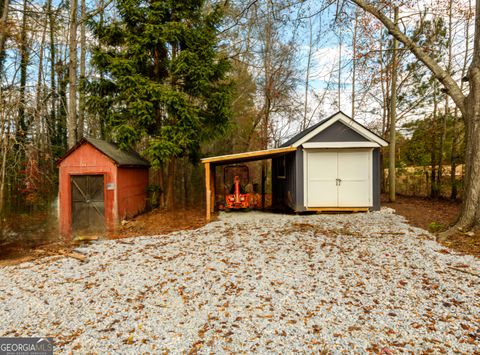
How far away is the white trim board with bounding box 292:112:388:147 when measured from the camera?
8.85 metres

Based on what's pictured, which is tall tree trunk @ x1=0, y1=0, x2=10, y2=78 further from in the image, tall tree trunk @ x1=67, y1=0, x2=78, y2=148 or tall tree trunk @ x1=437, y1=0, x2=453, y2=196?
tall tree trunk @ x1=437, y1=0, x2=453, y2=196

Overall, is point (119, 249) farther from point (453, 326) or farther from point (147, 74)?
point (147, 74)

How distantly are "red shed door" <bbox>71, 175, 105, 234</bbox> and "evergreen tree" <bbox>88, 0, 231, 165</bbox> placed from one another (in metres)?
1.79

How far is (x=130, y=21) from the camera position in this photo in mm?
9602

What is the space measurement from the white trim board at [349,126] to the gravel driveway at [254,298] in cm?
414

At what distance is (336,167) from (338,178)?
39 cm

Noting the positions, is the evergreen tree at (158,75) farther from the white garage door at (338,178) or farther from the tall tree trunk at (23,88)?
the white garage door at (338,178)

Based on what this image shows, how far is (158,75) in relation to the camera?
1058 centimetres

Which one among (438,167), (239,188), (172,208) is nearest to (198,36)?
(239,188)

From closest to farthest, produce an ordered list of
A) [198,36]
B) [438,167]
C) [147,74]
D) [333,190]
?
[333,190] < [198,36] < [147,74] < [438,167]

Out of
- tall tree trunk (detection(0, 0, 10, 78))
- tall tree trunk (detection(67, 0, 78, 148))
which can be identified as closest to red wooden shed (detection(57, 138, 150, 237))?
tall tree trunk (detection(67, 0, 78, 148))

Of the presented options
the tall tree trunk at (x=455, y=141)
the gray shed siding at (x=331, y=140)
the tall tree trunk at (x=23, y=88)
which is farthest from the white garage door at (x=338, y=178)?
the tall tree trunk at (x=23, y=88)

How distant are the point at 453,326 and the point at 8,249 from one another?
960 cm

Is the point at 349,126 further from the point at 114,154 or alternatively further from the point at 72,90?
the point at 72,90
